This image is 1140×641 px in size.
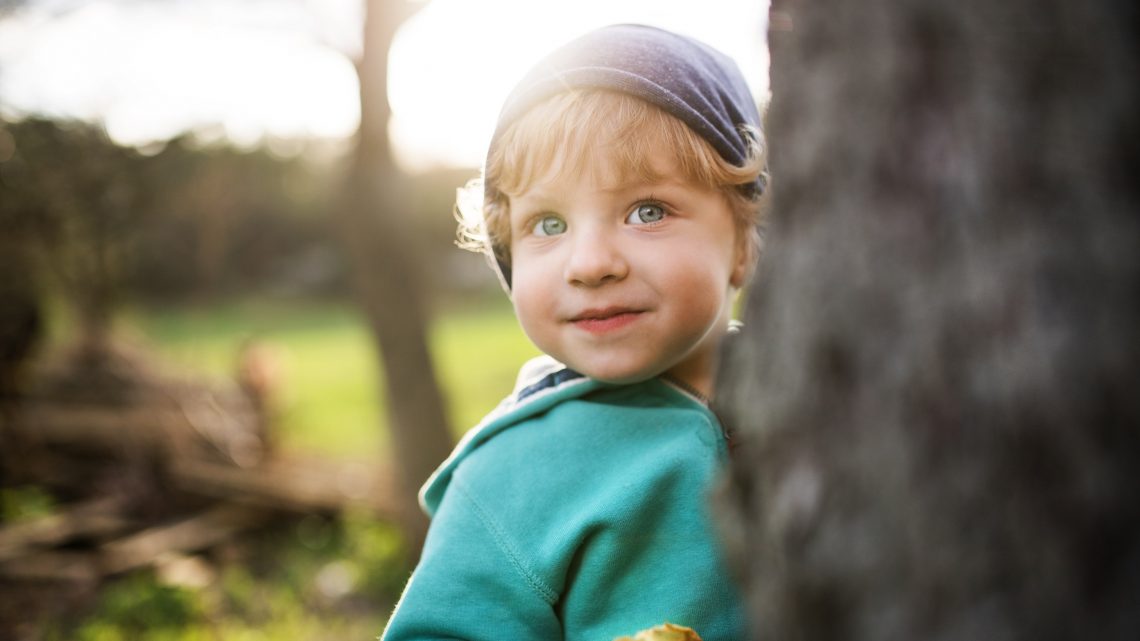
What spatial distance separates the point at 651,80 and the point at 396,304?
388 cm

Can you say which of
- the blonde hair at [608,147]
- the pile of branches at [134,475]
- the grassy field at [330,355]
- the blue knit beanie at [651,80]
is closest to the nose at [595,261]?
the blonde hair at [608,147]

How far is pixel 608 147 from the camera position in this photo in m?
1.70

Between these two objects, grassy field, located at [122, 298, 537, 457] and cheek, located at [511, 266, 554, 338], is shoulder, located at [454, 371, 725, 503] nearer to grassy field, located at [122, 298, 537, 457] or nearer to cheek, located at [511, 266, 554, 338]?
cheek, located at [511, 266, 554, 338]

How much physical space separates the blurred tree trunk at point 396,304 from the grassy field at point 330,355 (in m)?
0.15

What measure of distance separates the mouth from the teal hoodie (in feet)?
0.77

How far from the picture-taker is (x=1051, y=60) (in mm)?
776

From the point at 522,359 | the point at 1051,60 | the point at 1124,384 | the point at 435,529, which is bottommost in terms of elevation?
the point at 522,359

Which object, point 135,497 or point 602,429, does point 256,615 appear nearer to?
point 135,497

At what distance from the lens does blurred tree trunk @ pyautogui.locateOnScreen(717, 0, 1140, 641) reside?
2.48 feet

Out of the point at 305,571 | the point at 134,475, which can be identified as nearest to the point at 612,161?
the point at 305,571

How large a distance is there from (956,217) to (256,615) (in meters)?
4.90

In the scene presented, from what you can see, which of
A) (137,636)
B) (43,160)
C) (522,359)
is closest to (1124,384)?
(137,636)

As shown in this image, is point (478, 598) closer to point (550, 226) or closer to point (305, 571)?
point (550, 226)

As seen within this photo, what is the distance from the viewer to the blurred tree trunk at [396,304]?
17.2 ft
